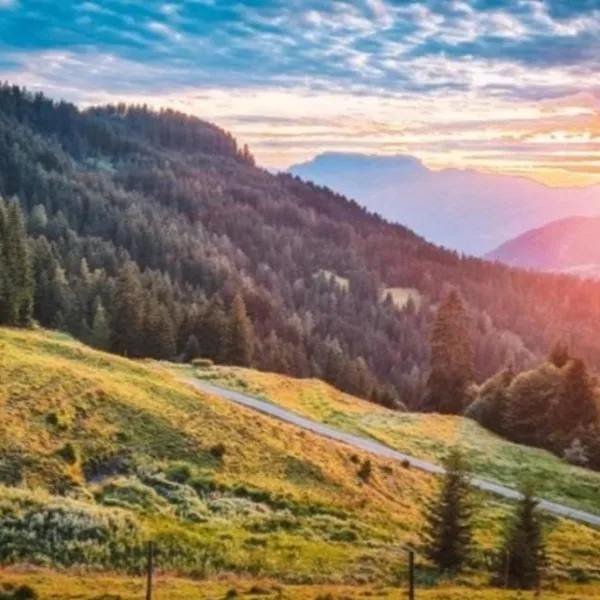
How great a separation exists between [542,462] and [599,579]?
3573 cm

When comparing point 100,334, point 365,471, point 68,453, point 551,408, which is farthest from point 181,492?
point 100,334

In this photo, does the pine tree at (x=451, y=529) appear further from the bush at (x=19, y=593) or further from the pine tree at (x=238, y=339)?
the pine tree at (x=238, y=339)

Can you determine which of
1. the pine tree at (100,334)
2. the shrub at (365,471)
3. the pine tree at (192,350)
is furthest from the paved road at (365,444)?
the pine tree at (100,334)

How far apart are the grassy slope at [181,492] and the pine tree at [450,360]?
183 ft

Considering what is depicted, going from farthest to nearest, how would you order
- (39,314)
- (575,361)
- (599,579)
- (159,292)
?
1. (159,292)
2. (39,314)
3. (575,361)
4. (599,579)

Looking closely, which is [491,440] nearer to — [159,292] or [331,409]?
[331,409]

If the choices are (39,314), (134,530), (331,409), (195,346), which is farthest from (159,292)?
(134,530)

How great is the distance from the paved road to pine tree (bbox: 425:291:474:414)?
156ft

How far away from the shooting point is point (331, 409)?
266ft

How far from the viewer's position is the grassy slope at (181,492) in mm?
37031

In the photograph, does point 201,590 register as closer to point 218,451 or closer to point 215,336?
point 218,451

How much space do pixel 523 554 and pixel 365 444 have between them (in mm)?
28670

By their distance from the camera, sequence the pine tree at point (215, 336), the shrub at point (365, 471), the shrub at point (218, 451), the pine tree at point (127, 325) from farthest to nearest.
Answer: the pine tree at point (215, 336)
the pine tree at point (127, 325)
the shrub at point (365, 471)
the shrub at point (218, 451)

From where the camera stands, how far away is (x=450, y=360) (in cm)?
11769
